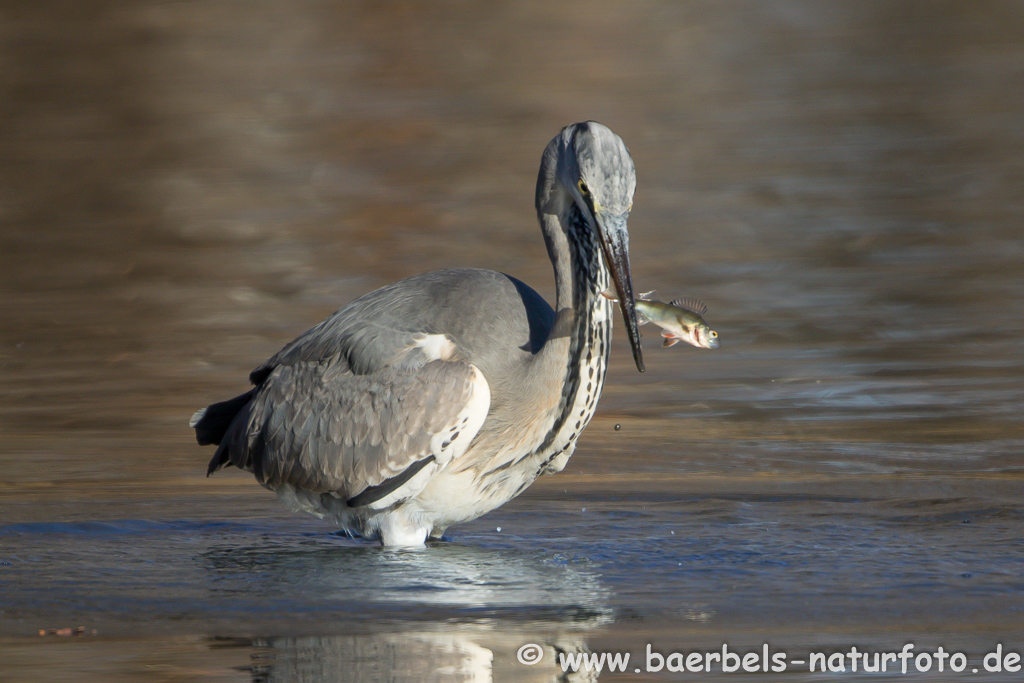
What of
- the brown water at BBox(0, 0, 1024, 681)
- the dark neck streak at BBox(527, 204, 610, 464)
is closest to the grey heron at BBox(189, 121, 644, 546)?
the dark neck streak at BBox(527, 204, 610, 464)

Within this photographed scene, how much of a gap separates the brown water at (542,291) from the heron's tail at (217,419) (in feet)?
1.20

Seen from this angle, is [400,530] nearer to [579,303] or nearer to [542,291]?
[579,303]

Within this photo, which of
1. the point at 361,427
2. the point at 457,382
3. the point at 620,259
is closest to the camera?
the point at 620,259

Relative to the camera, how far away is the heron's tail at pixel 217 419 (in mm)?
7801

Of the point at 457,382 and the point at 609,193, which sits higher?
the point at 609,193

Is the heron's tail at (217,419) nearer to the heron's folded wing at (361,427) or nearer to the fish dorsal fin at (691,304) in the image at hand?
the heron's folded wing at (361,427)

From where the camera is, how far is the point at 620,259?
6395 millimetres

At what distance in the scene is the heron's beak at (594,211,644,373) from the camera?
6352 millimetres

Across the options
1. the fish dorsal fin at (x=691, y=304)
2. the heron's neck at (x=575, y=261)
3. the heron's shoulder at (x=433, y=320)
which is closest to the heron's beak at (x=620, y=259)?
the heron's neck at (x=575, y=261)

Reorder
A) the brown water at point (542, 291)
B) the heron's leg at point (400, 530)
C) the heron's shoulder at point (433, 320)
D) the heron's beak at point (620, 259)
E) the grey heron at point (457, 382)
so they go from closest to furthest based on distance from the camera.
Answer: the brown water at point (542, 291), the heron's beak at point (620, 259), the grey heron at point (457, 382), the heron's shoulder at point (433, 320), the heron's leg at point (400, 530)

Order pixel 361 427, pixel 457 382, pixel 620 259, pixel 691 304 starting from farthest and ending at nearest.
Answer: pixel 691 304 < pixel 361 427 < pixel 457 382 < pixel 620 259

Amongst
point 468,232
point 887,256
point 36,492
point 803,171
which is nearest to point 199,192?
point 468,232

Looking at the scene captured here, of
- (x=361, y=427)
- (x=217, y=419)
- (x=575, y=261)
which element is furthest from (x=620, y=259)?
(x=217, y=419)

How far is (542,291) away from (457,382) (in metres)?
5.33
